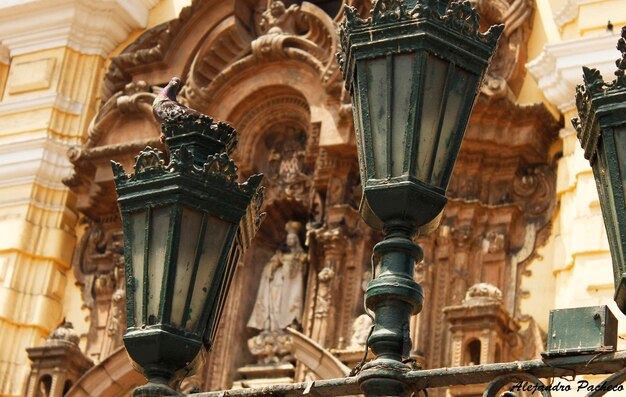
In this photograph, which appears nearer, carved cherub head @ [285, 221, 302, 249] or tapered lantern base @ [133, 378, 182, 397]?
tapered lantern base @ [133, 378, 182, 397]

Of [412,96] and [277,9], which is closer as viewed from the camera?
[412,96]

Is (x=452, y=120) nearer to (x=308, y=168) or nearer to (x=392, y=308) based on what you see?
(x=392, y=308)

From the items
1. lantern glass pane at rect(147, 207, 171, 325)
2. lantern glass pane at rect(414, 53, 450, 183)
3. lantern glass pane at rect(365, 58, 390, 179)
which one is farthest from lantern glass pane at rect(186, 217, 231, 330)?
lantern glass pane at rect(414, 53, 450, 183)

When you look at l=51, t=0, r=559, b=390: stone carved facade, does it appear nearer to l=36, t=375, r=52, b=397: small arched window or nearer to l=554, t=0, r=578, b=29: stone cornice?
l=554, t=0, r=578, b=29: stone cornice

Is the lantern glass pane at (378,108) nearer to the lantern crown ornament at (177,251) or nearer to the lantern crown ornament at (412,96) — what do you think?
the lantern crown ornament at (412,96)

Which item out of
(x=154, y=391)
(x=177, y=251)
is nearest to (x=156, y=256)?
(x=177, y=251)

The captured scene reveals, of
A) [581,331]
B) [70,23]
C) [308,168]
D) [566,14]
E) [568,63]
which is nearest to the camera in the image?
[581,331]

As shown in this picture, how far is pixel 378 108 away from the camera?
4.19 metres

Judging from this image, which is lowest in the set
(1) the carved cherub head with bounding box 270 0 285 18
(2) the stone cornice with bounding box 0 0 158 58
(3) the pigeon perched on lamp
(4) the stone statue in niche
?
(3) the pigeon perched on lamp

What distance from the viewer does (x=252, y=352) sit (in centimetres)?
1173

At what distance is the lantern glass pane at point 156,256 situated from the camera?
453 centimetres

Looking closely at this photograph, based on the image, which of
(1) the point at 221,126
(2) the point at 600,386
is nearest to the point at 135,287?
(1) the point at 221,126

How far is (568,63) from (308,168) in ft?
8.89

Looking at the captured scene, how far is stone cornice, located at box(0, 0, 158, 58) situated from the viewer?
44.5ft
